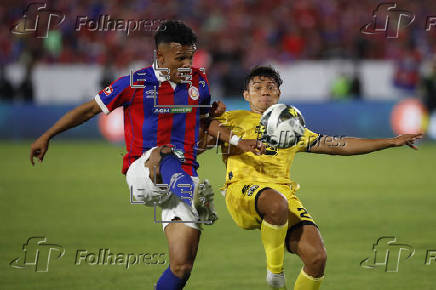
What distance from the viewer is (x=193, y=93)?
4.94 m

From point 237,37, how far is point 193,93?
1721 centimetres

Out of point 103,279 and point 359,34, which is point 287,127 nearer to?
point 103,279

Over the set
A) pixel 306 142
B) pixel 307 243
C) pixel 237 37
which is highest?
pixel 237 37

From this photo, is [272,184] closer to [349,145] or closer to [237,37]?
[349,145]

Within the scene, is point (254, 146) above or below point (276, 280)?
above

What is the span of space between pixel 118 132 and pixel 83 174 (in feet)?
17.4

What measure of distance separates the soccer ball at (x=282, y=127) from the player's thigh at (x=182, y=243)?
0.80 meters

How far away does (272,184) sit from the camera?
519cm

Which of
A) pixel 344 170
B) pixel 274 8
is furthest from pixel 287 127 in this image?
pixel 274 8

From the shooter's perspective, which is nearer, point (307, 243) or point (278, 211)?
point (278, 211)

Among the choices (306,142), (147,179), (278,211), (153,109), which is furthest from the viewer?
(306,142)

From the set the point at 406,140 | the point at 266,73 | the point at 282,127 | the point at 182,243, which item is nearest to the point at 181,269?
the point at 182,243

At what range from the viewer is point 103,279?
618 cm

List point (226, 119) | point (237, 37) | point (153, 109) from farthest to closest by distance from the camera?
1. point (237, 37)
2. point (226, 119)
3. point (153, 109)
